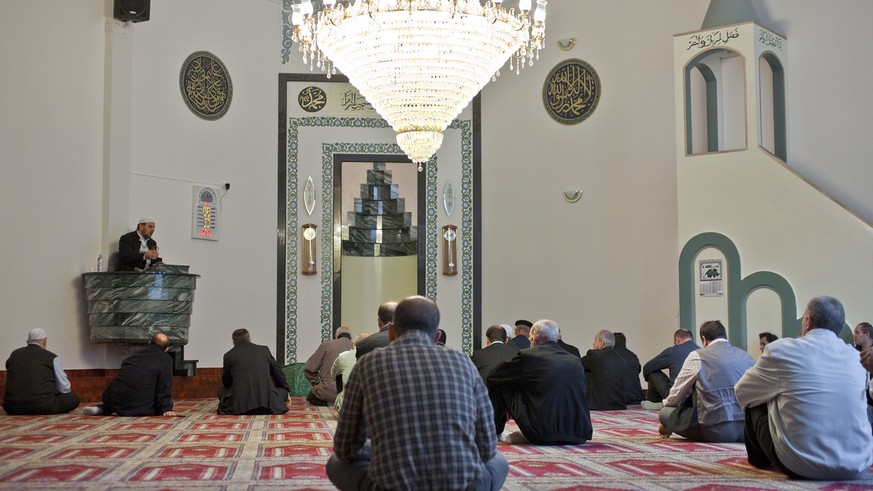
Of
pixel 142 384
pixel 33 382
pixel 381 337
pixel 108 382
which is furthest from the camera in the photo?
pixel 108 382

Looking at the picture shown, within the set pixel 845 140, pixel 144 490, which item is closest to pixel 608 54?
pixel 845 140

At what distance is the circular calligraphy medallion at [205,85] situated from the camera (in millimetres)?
8680

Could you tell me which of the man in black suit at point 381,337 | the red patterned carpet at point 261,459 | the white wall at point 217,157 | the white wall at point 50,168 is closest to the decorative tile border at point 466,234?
the white wall at point 217,157

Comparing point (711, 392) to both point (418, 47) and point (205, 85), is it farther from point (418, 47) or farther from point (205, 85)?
point (205, 85)

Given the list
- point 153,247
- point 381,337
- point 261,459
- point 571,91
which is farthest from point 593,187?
point 261,459

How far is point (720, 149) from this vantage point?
8141 millimetres

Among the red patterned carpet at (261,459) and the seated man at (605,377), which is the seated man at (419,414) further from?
the seated man at (605,377)

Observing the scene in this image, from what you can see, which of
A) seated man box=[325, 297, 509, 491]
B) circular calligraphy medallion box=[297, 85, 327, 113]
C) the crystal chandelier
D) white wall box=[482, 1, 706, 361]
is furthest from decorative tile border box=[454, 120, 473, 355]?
seated man box=[325, 297, 509, 491]

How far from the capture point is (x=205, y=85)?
886 centimetres

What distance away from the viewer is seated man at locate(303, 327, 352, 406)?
24.3 feet

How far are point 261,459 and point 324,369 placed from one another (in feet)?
11.5

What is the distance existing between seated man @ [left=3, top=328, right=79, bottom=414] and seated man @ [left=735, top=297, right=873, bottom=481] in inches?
189

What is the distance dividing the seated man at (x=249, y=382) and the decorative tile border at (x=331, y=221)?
2.61 m

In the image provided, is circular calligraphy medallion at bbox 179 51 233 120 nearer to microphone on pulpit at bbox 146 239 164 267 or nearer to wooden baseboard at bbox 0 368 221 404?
microphone on pulpit at bbox 146 239 164 267
